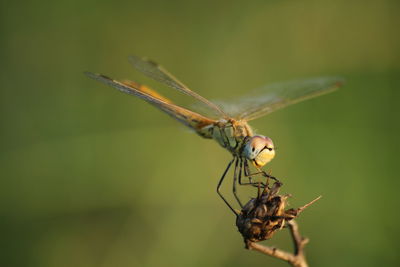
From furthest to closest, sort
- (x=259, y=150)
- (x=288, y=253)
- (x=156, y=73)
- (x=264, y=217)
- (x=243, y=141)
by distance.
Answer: (x=156, y=73)
(x=243, y=141)
(x=259, y=150)
(x=264, y=217)
(x=288, y=253)

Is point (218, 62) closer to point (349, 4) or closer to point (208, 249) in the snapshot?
point (349, 4)

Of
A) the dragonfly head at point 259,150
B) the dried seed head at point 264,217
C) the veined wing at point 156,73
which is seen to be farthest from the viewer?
the veined wing at point 156,73

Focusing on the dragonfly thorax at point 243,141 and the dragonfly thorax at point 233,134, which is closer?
the dragonfly thorax at point 243,141

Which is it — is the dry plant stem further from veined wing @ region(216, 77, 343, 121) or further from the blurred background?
the blurred background

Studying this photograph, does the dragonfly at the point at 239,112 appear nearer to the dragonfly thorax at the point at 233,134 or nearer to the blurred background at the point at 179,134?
the dragonfly thorax at the point at 233,134

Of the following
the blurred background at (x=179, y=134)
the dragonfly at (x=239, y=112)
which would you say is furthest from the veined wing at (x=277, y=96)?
the blurred background at (x=179, y=134)

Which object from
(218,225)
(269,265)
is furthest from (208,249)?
(269,265)

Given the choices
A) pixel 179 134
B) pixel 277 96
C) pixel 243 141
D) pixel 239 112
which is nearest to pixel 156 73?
pixel 239 112

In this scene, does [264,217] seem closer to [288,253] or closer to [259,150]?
[288,253]
